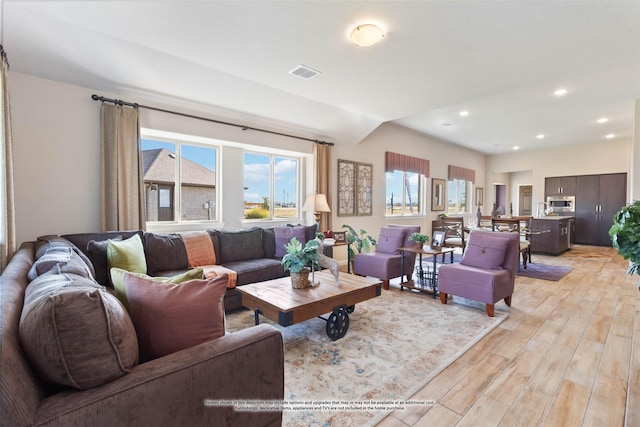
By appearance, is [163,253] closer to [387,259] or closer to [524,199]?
[387,259]

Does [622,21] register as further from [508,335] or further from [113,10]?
[113,10]

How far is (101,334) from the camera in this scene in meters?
0.85

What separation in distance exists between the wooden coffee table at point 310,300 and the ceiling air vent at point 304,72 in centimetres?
226

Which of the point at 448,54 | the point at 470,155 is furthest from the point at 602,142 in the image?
the point at 448,54

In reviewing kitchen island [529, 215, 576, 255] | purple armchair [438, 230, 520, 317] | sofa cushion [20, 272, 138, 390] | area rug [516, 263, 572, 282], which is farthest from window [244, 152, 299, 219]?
kitchen island [529, 215, 576, 255]

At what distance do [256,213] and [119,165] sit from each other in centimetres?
208

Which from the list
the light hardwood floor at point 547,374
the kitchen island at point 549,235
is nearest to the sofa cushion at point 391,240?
the light hardwood floor at point 547,374

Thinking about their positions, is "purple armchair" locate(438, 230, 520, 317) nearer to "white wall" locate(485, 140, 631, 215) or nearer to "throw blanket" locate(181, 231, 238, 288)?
"throw blanket" locate(181, 231, 238, 288)

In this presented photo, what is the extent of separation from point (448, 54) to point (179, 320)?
10.4ft

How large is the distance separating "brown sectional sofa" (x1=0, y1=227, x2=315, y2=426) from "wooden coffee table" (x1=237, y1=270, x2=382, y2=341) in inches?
37.4

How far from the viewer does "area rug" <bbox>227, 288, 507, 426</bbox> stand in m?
1.76

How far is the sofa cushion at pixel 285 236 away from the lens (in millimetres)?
4105

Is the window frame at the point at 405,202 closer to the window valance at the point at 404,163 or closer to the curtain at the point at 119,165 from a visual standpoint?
the window valance at the point at 404,163

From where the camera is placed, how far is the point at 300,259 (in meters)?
2.55
